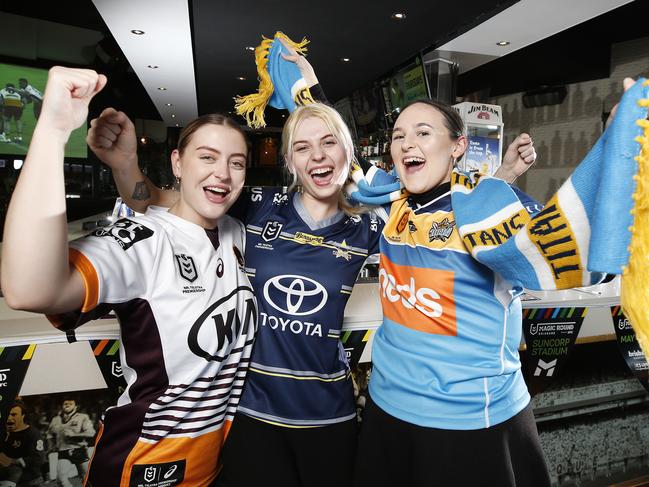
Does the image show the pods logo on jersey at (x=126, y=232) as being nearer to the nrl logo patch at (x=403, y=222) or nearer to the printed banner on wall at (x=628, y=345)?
the nrl logo patch at (x=403, y=222)

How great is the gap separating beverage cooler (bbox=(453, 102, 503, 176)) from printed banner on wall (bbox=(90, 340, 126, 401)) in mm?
4894

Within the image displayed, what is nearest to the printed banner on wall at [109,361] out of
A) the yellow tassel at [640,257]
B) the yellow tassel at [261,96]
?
the yellow tassel at [261,96]

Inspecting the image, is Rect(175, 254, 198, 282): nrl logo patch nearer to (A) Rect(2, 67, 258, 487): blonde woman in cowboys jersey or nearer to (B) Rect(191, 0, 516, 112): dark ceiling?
(A) Rect(2, 67, 258, 487): blonde woman in cowboys jersey

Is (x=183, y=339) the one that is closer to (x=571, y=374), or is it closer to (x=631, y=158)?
(x=631, y=158)

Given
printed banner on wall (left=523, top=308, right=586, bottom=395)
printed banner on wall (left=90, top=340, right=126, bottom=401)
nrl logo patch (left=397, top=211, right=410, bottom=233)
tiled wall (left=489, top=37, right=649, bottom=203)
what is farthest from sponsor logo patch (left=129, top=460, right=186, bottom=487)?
tiled wall (left=489, top=37, right=649, bottom=203)

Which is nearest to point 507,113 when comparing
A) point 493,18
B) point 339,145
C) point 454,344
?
point 493,18

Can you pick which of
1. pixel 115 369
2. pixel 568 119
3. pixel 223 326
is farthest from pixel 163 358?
pixel 568 119

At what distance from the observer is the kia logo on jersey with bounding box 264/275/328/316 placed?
1472 millimetres

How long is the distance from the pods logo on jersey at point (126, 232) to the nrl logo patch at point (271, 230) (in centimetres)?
47

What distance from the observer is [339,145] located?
1.74 meters

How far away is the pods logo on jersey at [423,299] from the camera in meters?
1.25

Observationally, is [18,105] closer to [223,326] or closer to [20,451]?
[20,451]

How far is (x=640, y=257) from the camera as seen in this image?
0.77 m

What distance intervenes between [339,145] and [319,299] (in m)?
0.61
